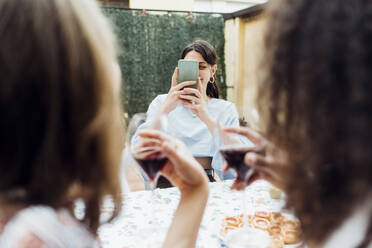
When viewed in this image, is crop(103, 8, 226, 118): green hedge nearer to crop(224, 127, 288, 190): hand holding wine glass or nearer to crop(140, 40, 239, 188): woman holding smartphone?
crop(140, 40, 239, 188): woman holding smartphone

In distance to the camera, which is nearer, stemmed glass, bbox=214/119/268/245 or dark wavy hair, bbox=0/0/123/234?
dark wavy hair, bbox=0/0/123/234

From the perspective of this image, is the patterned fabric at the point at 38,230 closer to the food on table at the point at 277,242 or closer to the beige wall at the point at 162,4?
the food on table at the point at 277,242

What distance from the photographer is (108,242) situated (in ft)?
3.84

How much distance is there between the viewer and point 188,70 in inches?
89.4

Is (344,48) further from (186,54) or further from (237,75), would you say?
(237,75)

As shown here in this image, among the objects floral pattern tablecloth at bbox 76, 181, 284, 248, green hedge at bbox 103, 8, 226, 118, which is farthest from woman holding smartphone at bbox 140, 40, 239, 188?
green hedge at bbox 103, 8, 226, 118

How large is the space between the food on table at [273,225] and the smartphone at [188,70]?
4.07 ft

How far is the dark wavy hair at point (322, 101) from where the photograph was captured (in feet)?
1.98

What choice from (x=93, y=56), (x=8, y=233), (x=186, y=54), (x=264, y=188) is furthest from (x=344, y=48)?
(x=186, y=54)

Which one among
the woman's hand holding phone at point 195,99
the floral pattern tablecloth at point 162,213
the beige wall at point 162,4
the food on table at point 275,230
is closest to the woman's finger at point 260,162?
the floral pattern tablecloth at point 162,213

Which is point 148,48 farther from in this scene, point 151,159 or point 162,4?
point 151,159

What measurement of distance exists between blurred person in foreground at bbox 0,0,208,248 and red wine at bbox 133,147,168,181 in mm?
275

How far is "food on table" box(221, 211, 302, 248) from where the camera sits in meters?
1.10

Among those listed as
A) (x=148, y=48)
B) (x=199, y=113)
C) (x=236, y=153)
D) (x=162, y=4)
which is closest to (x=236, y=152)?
(x=236, y=153)
